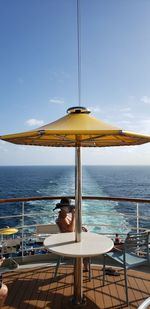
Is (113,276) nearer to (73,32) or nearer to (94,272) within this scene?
(94,272)

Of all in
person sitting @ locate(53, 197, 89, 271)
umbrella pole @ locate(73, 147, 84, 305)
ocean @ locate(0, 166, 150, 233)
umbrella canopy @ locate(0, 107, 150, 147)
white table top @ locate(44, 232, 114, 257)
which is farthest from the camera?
ocean @ locate(0, 166, 150, 233)

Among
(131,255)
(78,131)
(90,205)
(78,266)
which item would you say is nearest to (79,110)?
(78,131)

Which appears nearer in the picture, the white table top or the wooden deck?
the white table top

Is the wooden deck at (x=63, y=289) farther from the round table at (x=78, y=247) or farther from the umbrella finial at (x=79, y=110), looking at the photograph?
the umbrella finial at (x=79, y=110)

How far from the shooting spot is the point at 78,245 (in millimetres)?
2535

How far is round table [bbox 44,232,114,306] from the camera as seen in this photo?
2.36m

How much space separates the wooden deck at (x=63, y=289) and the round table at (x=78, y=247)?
198mm

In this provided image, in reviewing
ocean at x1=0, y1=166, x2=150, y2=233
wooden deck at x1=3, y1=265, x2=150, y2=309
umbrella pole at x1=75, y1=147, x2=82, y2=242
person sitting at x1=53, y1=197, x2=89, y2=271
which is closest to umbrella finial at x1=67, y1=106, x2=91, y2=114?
umbrella pole at x1=75, y1=147, x2=82, y2=242

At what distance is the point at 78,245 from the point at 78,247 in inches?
2.5

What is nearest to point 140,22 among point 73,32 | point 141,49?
point 141,49

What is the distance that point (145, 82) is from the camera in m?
7.96

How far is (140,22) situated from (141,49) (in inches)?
30.8

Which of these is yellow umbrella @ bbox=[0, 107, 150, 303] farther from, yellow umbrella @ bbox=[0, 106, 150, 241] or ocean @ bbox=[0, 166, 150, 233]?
ocean @ bbox=[0, 166, 150, 233]

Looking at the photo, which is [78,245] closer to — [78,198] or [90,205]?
[78,198]
